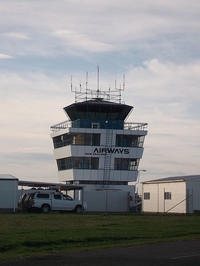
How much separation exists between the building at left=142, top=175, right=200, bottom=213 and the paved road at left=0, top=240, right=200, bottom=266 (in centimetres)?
2917

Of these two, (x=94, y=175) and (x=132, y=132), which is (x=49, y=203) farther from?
(x=132, y=132)

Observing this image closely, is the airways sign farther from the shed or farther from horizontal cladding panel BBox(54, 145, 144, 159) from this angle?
the shed

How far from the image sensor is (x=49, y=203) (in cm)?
4412

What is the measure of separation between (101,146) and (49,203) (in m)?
19.1

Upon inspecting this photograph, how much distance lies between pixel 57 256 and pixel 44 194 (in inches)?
1132

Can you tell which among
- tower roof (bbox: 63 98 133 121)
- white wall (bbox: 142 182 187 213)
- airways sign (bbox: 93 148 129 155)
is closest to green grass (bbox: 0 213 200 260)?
white wall (bbox: 142 182 187 213)

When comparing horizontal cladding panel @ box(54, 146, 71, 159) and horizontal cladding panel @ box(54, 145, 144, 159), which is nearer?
horizontal cladding panel @ box(54, 145, 144, 159)

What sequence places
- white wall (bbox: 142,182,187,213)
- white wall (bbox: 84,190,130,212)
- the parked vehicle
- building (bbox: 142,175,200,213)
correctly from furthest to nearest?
1. white wall (bbox: 84,190,130,212)
2. white wall (bbox: 142,182,187,213)
3. building (bbox: 142,175,200,213)
4. the parked vehicle

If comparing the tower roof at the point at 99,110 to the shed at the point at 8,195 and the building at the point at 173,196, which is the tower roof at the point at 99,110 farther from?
the shed at the point at 8,195

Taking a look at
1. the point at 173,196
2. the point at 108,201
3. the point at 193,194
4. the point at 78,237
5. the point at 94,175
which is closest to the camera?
the point at 78,237

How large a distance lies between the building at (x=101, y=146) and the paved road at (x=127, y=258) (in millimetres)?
43353

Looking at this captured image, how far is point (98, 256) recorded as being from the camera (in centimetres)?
1561

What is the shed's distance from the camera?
45116 mm

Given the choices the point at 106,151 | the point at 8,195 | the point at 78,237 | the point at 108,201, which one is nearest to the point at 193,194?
the point at 108,201
